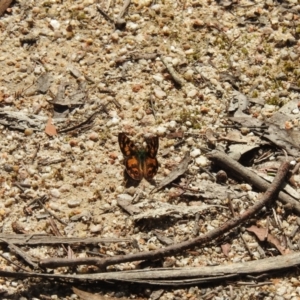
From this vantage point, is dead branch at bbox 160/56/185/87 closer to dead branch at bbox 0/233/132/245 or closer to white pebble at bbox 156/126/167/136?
white pebble at bbox 156/126/167/136

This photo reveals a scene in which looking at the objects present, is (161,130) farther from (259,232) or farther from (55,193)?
(259,232)

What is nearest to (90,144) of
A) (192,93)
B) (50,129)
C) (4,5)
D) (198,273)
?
(50,129)

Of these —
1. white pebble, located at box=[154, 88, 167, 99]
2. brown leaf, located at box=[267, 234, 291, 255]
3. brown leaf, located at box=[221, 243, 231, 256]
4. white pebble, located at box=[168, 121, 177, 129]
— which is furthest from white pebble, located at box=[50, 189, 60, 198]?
brown leaf, located at box=[267, 234, 291, 255]

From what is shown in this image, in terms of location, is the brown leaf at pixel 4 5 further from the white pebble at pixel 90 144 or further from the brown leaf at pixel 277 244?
the brown leaf at pixel 277 244

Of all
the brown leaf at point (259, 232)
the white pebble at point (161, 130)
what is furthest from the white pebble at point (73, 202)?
the brown leaf at point (259, 232)

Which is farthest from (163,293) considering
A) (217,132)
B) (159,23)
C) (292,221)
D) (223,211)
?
(159,23)
